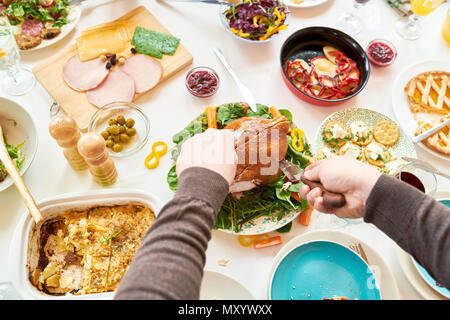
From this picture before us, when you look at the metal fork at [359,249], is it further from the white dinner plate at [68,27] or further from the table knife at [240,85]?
the white dinner plate at [68,27]

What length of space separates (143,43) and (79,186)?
2.46ft

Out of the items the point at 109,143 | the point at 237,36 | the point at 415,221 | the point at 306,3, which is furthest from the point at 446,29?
the point at 109,143

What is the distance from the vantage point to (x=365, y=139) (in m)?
1.47

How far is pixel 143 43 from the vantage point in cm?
167

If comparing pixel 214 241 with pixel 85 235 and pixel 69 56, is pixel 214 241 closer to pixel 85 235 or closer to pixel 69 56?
pixel 85 235

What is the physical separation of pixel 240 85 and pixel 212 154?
22.4 inches

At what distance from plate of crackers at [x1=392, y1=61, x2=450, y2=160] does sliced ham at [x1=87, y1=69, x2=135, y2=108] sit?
3.96ft

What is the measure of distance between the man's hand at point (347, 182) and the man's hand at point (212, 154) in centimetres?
27

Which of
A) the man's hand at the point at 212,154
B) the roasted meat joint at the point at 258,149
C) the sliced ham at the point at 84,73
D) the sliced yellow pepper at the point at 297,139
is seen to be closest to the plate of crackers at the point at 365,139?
the sliced yellow pepper at the point at 297,139

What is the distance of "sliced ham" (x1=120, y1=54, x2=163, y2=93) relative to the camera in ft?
5.18

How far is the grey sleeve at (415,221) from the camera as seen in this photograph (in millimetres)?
859

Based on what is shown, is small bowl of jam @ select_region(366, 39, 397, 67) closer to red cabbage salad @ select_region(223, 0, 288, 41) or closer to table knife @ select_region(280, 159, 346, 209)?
red cabbage salad @ select_region(223, 0, 288, 41)

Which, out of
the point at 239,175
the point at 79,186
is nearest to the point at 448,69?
the point at 239,175
